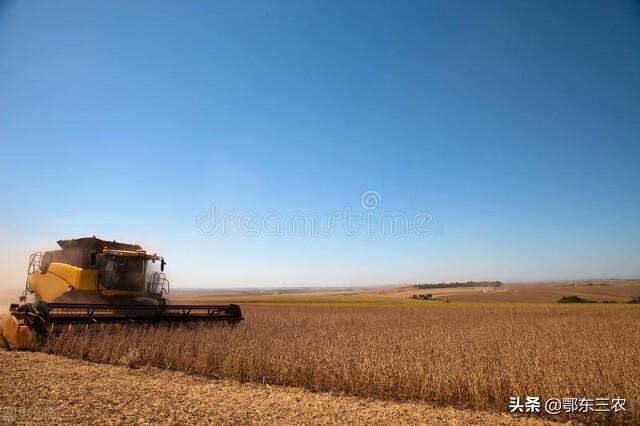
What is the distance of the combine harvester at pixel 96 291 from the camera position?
10586 mm

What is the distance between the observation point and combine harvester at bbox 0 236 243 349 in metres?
10.6

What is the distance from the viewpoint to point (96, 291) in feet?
43.1

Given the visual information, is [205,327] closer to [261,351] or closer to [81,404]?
A: [261,351]

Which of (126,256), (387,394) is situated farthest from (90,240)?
(387,394)
